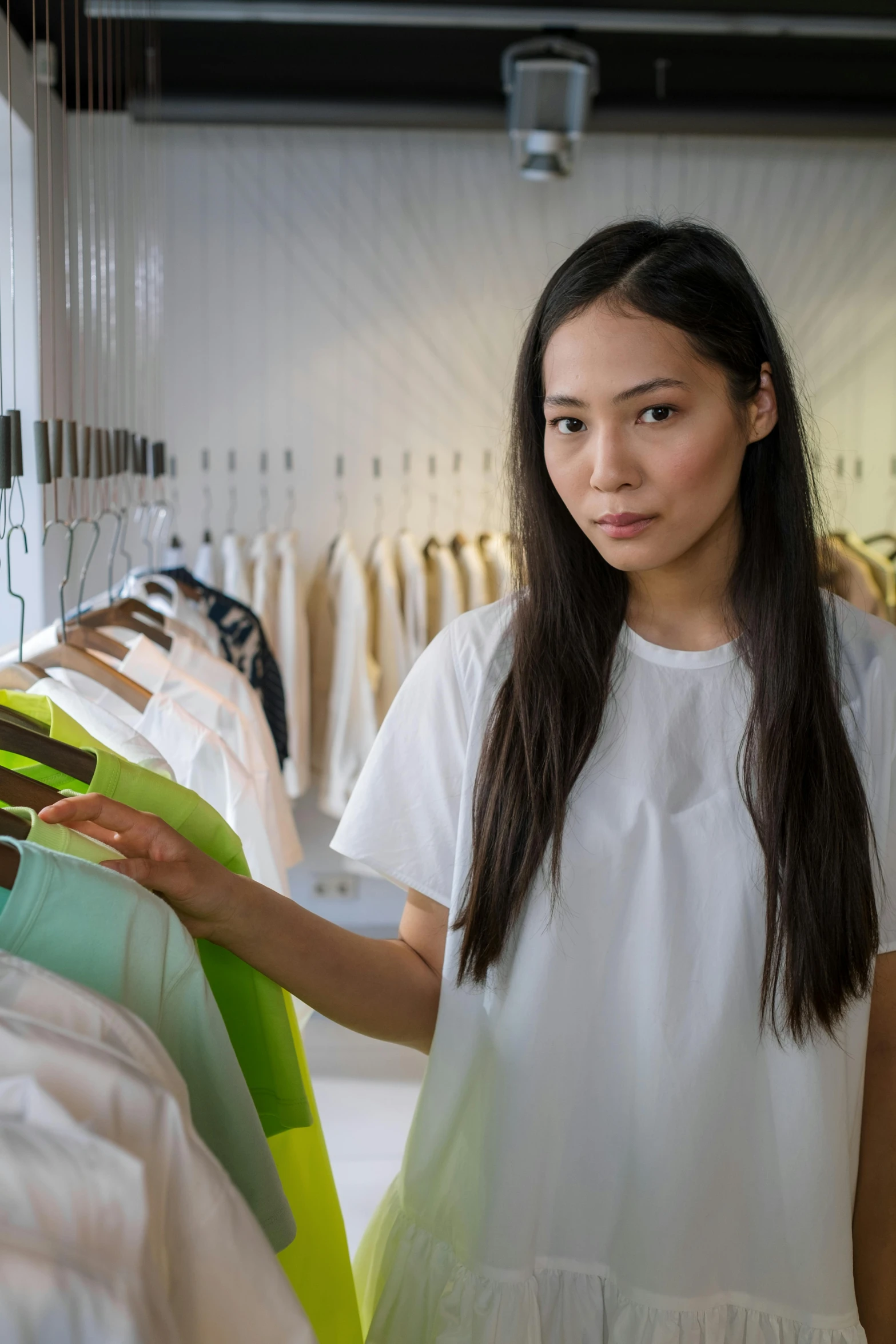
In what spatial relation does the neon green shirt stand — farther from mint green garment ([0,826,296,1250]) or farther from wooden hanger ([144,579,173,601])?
wooden hanger ([144,579,173,601])

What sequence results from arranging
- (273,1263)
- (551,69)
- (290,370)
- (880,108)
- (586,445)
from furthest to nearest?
→ 1. (290,370)
2. (880,108)
3. (551,69)
4. (586,445)
5. (273,1263)

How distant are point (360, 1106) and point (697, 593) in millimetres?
1860

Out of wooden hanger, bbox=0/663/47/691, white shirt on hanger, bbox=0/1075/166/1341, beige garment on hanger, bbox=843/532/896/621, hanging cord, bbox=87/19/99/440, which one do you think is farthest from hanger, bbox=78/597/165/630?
beige garment on hanger, bbox=843/532/896/621

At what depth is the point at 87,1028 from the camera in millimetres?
576

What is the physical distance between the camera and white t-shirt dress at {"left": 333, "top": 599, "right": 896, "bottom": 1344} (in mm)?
952

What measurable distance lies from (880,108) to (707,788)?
9.39 feet

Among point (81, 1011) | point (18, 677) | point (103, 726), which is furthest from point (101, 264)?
point (81, 1011)

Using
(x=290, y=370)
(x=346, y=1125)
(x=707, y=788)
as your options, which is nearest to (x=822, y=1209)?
(x=707, y=788)

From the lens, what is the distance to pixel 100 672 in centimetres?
159

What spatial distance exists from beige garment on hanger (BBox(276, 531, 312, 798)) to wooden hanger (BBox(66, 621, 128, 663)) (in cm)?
109

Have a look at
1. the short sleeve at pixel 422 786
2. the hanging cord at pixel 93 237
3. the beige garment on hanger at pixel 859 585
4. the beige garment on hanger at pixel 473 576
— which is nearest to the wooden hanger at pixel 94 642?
the hanging cord at pixel 93 237

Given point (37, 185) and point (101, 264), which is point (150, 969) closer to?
point (37, 185)

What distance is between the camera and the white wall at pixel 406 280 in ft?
11.0

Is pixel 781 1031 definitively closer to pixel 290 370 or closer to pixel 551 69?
pixel 551 69
